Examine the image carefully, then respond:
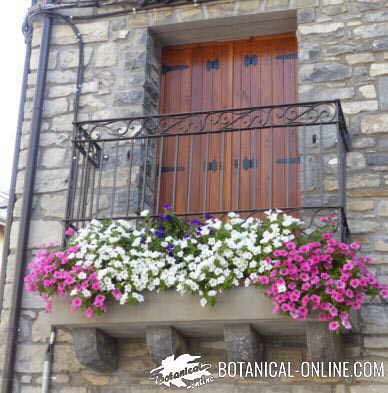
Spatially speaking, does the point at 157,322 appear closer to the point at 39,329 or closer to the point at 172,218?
the point at 172,218

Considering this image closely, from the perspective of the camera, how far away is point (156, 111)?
6.20m

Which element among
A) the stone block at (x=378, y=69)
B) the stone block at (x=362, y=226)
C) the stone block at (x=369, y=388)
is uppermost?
the stone block at (x=378, y=69)

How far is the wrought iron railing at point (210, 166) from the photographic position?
5406mm

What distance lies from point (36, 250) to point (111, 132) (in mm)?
1062

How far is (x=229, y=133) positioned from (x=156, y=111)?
66cm

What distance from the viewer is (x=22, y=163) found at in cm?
603

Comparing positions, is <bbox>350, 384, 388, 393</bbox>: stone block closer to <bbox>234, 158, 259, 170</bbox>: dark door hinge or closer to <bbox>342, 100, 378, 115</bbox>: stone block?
<bbox>234, 158, 259, 170</bbox>: dark door hinge

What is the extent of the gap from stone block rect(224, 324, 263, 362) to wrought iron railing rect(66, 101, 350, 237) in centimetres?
104

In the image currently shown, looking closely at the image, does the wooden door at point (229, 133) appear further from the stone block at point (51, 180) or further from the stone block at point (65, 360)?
the stone block at point (65, 360)

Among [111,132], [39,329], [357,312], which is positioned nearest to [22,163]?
[111,132]

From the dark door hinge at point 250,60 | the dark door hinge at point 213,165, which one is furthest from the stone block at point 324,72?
the dark door hinge at point 213,165

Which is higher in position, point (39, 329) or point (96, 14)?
point (96, 14)

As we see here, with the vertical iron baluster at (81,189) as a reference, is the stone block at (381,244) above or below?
below

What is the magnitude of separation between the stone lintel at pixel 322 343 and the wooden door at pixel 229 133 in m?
1.19
